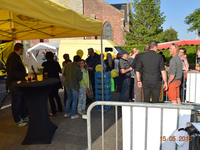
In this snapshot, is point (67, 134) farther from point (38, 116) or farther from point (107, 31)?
point (107, 31)

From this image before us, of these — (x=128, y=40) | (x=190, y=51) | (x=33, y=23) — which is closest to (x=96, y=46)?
(x=33, y=23)

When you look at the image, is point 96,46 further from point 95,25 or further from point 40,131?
point 40,131

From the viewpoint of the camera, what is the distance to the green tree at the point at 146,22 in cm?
3038

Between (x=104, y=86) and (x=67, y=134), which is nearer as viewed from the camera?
(x=67, y=134)

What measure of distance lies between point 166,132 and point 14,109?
376 cm

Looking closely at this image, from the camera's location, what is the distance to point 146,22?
102 ft

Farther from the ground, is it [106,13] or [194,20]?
[106,13]

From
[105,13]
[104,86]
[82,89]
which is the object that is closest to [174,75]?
[104,86]

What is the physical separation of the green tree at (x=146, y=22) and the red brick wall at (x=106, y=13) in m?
2.31

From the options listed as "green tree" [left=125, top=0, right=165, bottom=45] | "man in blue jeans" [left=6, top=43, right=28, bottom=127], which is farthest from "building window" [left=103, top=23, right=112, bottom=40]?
"man in blue jeans" [left=6, top=43, right=28, bottom=127]

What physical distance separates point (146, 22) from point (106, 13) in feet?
24.4

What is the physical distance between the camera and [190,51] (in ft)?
63.9

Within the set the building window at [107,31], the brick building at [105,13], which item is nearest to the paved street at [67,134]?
the building window at [107,31]

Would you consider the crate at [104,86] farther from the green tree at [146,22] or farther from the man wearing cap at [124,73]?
the green tree at [146,22]
